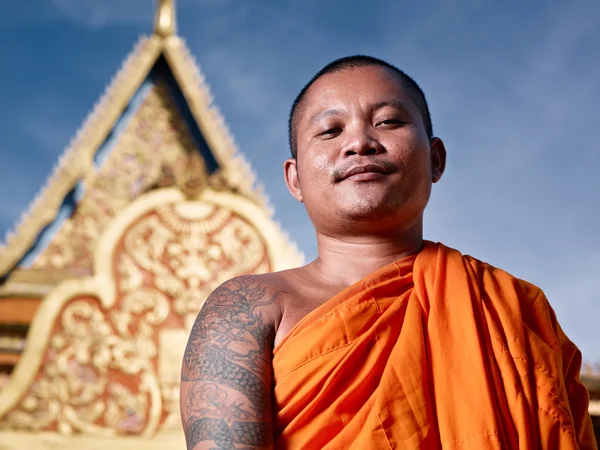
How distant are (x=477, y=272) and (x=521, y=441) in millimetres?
378

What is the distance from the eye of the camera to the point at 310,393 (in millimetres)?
1056

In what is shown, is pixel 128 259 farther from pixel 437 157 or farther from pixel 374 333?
pixel 374 333

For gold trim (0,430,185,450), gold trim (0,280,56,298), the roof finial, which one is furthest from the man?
the roof finial

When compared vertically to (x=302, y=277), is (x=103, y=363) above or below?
above

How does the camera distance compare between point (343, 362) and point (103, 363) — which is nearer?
point (343, 362)

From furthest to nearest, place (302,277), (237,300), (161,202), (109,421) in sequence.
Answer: (161,202), (109,421), (302,277), (237,300)

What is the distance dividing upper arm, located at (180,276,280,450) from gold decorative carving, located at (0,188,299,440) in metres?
2.25

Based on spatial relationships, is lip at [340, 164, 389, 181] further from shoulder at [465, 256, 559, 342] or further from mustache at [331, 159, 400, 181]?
shoulder at [465, 256, 559, 342]

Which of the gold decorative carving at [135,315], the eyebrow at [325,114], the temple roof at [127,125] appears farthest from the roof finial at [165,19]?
the eyebrow at [325,114]

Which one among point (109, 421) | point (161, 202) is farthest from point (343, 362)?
point (161, 202)

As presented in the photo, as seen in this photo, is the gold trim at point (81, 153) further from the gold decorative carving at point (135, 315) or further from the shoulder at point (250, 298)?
the shoulder at point (250, 298)

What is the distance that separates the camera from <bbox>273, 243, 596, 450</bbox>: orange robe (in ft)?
3.33

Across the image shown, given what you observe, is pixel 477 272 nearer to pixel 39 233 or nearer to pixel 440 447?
pixel 440 447

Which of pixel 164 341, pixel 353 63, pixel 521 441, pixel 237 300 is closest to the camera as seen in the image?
pixel 521 441
